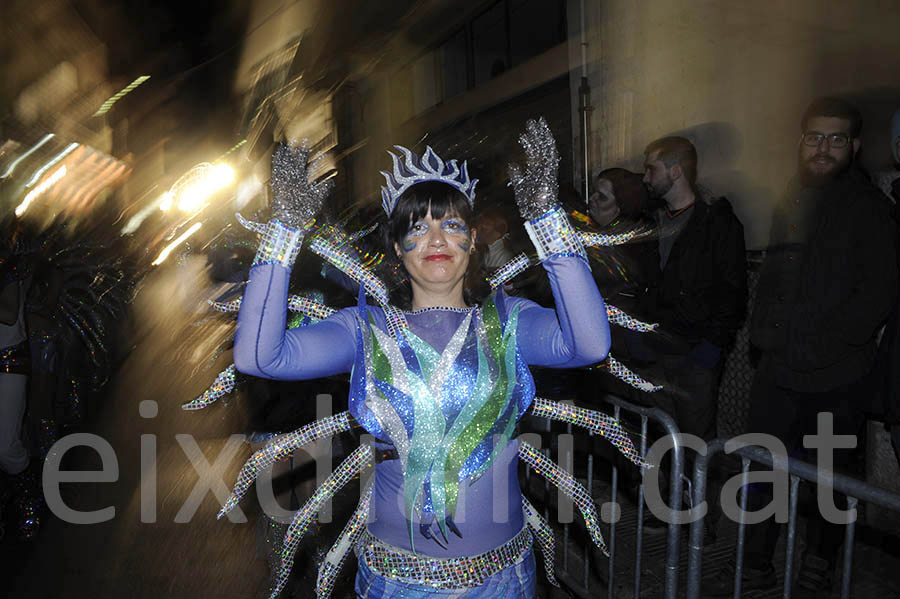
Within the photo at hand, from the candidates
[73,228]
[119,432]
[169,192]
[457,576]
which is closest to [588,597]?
[457,576]

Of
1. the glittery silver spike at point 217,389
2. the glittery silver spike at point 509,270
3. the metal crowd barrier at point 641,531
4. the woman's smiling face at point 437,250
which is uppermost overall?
the woman's smiling face at point 437,250

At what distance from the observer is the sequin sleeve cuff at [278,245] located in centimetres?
176

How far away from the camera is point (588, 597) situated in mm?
3410

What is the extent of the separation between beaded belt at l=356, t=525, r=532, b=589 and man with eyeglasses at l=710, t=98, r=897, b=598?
192 centimetres

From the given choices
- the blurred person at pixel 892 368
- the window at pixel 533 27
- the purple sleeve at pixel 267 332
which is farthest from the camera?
the window at pixel 533 27

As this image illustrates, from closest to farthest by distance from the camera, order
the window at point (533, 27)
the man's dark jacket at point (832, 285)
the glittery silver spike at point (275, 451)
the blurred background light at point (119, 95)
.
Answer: the glittery silver spike at point (275, 451)
the man's dark jacket at point (832, 285)
the window at point (533, 27)
the blurred background light at point (119, 95)

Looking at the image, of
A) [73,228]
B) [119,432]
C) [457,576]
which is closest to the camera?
[457,576]

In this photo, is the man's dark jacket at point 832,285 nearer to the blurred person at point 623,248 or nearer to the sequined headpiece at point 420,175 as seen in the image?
the blurred person at point 623,248

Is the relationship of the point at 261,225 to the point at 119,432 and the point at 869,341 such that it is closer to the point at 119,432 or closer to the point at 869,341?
the point at 869,341

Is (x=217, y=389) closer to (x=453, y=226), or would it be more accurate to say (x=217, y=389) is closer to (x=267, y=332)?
(x=267, y=332)

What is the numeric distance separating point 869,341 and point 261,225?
292 cm

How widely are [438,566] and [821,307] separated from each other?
2332 mm

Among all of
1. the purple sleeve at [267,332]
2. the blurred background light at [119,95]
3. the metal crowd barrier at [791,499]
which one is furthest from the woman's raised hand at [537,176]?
the blurred background light at [119,95]

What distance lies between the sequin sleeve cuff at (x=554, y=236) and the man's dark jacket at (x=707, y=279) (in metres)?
2.17
